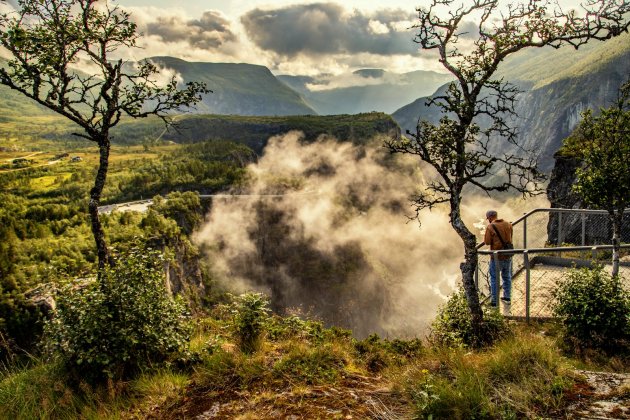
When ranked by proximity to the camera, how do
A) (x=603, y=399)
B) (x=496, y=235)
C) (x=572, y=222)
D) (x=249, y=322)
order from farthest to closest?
(x=572, y=222), (x=496, y=235), (x=249, y=322), (x=603, y=399)

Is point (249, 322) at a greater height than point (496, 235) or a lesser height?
lesser

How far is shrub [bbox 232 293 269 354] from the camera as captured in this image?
8.55m

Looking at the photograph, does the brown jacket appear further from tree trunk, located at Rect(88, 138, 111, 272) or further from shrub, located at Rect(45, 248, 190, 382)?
tree trunk, located at Rect(88, 138, 111, 272)

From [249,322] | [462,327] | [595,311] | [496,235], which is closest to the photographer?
[595,311]

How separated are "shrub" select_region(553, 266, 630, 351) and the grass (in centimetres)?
234

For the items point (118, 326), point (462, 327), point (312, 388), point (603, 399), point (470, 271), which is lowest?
point (462, 327)

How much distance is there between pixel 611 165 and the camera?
11.0 m

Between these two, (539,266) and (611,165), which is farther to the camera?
(539,266)

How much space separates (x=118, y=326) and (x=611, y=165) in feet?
43.9

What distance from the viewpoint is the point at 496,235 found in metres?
13.0

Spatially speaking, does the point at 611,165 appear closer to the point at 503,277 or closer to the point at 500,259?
the point at 500,259

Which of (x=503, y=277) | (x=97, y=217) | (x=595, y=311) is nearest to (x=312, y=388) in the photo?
(x=595, y=311)

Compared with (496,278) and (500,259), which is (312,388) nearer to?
(496,278)

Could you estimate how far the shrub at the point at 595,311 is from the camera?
829 centimetres
